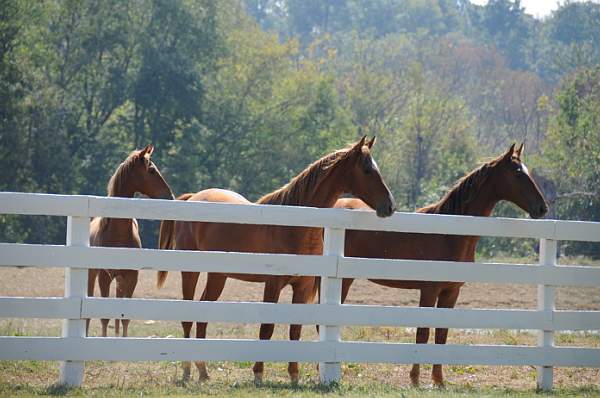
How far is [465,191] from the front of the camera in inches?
380

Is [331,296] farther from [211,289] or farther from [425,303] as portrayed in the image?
[211,289]

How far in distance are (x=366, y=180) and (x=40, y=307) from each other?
318cm

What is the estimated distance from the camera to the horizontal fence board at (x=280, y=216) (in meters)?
7.22

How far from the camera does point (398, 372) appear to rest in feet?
31.1

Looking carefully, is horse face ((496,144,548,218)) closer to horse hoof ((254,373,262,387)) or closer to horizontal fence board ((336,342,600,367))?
horizontal fence board ((336,342,600,367))

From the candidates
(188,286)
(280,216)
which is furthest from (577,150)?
(280,216)

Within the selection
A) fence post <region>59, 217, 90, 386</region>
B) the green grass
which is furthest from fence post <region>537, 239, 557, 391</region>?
fence post <region>59, 217, 90, 386</region>

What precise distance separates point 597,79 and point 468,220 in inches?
1463

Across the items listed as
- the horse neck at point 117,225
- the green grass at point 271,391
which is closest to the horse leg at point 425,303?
the green grass at point 271,391

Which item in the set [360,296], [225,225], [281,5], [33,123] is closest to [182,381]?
[225,225]

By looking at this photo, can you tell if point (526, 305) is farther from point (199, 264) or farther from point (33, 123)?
point (33, 123)

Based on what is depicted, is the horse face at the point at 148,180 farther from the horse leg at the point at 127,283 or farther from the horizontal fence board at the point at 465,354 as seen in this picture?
the horizontal fence board at the point at 465,354

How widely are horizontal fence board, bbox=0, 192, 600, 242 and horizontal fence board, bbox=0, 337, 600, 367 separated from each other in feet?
3.29

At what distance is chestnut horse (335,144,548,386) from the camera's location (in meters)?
9.31
